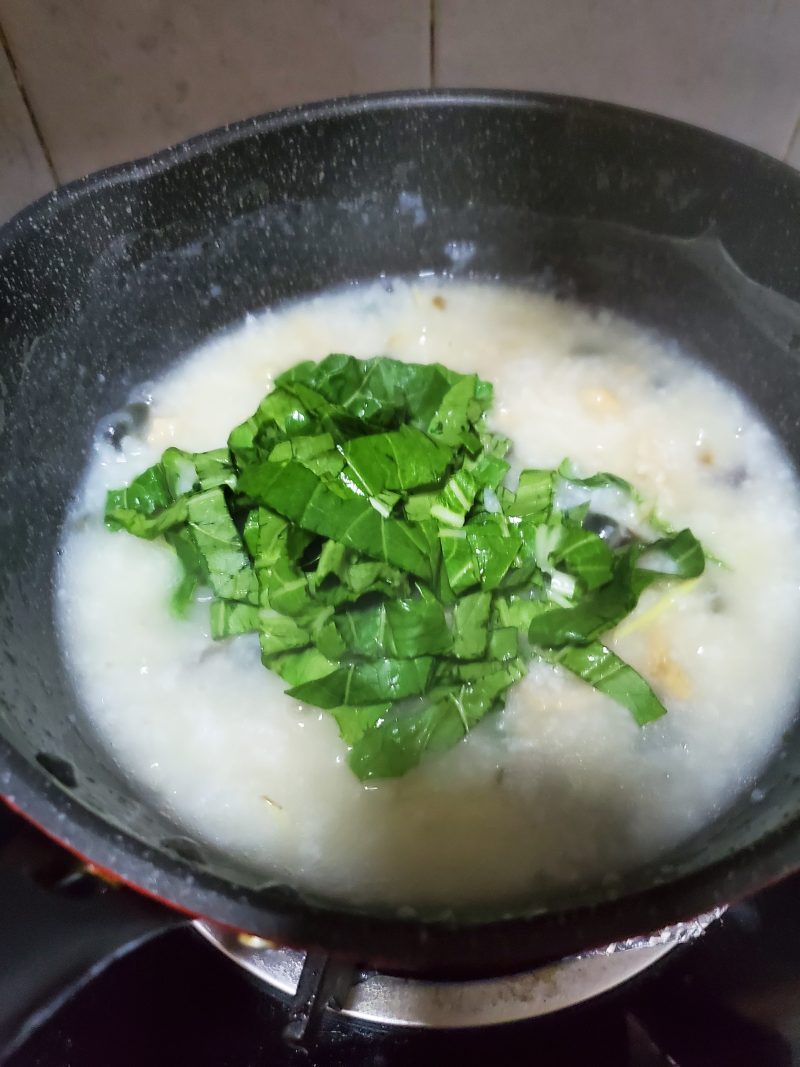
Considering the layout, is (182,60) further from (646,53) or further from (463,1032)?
(463,1032)

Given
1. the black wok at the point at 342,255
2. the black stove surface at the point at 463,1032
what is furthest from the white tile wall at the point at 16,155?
the black stove surface at the point at 463,1032

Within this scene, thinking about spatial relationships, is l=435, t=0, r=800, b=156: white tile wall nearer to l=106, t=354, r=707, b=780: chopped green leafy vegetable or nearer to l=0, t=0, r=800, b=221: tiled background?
l=0, t=0, r=800, b=221: tiled background

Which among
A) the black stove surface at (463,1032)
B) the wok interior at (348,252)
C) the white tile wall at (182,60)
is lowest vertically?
the black stove surface at (463,1032)

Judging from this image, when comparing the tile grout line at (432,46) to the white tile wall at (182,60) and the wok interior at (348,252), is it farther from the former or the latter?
the wok interior at (348,252)

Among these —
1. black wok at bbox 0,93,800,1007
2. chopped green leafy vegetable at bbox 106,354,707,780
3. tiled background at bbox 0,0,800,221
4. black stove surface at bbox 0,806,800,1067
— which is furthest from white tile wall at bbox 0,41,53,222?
black stove surface at bbox 0,806,800,1067

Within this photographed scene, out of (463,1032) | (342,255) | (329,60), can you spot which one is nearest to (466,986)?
(463,1032)

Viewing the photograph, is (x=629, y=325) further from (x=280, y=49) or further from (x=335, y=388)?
(x=280, y=49)
